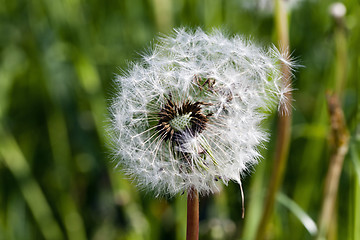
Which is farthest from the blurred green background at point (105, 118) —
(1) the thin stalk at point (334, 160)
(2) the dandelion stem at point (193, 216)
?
(2) the dandelion stem at point (193, 216)

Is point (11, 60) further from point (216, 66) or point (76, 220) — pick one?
point (216, 66)

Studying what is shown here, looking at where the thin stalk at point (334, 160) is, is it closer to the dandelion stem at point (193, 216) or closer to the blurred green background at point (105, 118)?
the blurred green background at point (105, 118)

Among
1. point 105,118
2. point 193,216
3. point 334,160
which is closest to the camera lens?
point 193,216

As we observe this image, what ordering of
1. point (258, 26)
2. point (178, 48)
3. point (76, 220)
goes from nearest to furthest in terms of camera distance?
point (178, 48)
point (76, 220)
point (258, 26)

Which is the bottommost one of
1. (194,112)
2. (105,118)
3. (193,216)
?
(193,216)

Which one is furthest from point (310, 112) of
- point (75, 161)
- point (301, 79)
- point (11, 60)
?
point (11, 60)

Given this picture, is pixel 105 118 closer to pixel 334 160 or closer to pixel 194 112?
pixel 334 160

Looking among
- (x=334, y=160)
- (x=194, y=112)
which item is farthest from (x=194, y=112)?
(x=334, y=160)

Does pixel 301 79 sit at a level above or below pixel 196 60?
above

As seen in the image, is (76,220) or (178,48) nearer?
(178,48)
